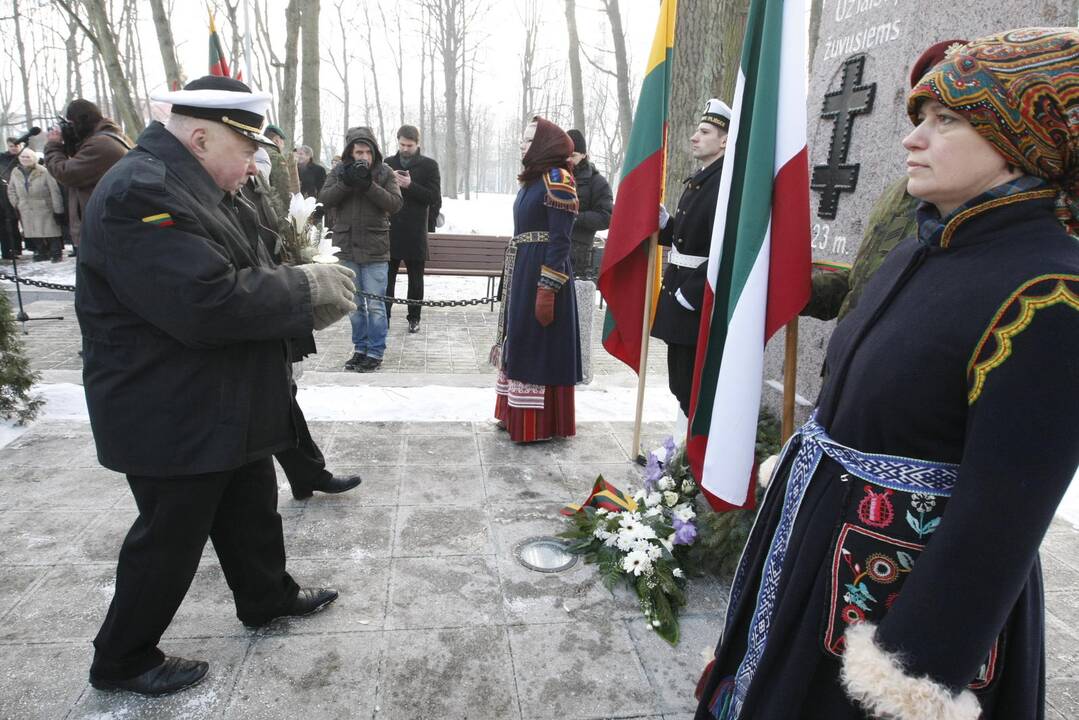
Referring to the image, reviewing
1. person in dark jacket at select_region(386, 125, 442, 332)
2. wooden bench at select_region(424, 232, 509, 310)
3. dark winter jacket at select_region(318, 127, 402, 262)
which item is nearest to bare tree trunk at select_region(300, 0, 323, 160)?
wooden bench at select_region(424, 232, 509, 310)

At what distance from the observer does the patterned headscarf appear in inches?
45.4

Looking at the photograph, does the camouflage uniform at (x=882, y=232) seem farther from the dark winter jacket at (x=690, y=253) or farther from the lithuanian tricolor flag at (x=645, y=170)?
the lithuanian tricolor flag at (x=645, y=170)

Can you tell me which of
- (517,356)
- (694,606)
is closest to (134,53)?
(517,356)

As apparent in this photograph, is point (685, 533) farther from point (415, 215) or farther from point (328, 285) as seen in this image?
point (415, 215)

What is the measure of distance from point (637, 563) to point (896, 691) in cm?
183

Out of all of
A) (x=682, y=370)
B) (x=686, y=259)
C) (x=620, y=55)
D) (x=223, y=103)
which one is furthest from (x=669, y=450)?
(x=620, y=55)

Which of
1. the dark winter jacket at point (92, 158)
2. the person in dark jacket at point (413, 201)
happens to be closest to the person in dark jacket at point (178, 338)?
the dark winter jacket at point (92, 158)

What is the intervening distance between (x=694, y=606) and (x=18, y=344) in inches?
190

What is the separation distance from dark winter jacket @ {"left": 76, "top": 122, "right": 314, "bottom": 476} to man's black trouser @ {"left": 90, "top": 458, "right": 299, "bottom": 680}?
0.38 ft

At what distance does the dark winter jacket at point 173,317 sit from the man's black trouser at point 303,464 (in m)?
1.36

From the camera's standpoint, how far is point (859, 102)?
113 inches

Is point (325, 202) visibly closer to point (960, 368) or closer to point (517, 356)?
point (517, 356)

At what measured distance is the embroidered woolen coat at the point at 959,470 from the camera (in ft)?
3.75

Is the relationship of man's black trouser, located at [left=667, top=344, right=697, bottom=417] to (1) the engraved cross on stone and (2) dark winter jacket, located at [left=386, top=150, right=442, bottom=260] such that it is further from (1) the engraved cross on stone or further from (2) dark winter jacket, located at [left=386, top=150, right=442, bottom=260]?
(2) dark winter jacket, located at [left=386, top=150, right=442, bottom=260]
